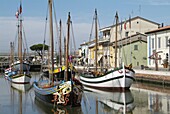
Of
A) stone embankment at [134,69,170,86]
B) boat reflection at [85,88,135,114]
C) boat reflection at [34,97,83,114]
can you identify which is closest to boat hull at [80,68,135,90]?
boat reflection at [85,88,135,114]

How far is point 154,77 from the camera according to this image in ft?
148

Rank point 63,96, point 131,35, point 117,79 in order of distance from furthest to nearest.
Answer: point 131,35 → point 117,79 → point 63,96

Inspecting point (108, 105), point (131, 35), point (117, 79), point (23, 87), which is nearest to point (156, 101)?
point (108, 105)

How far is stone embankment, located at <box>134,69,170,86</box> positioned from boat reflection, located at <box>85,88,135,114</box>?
7.43 meters

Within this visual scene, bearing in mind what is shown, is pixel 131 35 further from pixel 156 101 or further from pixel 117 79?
pixel 156 101

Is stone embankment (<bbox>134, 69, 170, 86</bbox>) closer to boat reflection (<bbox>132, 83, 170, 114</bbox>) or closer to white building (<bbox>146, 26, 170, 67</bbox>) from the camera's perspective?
white building (<bbox>146, 26, 170, 67</bbox>)

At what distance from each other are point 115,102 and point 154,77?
668 inches

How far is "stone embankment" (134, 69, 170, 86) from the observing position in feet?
137

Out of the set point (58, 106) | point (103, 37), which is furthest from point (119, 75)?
point (103, 37)

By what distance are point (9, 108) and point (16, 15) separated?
26.2 meters

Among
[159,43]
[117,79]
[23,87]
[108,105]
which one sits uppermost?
[159,43]

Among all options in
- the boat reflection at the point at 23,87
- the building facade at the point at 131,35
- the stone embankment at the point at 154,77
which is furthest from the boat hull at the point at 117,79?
the building facade at the point at 131,35

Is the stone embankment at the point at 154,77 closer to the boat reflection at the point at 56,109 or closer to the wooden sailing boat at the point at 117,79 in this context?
the wooden sailing boat at the point at 117,79

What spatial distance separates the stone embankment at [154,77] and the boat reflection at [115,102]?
24.4 ft
